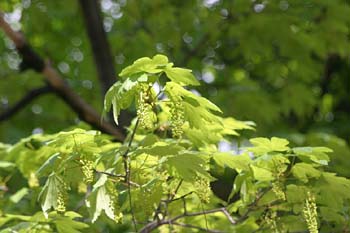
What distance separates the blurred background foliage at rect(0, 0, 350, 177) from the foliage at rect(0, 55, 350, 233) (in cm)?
194

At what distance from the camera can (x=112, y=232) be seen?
A: 12.0 ft

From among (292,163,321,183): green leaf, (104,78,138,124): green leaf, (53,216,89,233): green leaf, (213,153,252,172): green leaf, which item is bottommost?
(53,216,89,233): green leaf

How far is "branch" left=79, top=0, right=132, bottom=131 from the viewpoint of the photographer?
222 inches

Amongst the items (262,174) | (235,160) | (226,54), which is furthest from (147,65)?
(226,54)

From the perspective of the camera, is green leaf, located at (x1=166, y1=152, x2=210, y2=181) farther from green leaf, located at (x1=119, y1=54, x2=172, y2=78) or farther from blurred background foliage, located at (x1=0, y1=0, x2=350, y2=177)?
blurred background foliage, located at (x1=0, y1=0, x2=350, y2=177)

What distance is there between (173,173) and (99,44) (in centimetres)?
331

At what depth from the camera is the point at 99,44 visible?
5754 mm

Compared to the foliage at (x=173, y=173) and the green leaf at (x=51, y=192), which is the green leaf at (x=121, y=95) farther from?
the green leaf at (x=51, y=192)

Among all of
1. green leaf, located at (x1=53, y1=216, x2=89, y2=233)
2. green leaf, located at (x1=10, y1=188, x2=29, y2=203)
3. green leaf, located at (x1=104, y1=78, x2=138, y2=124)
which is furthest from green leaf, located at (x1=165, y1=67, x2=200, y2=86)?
green leaf, located at (x1=10, y1=188, x2=29, y2=203)

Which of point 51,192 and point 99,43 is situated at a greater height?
point 51,192

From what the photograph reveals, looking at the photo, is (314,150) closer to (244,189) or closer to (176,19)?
(244,189)

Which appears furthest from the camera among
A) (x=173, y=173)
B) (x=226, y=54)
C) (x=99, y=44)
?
(x=226, y=54)

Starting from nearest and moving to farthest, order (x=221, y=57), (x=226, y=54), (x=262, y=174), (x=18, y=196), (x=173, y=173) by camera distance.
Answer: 1. (x=173, y=173)
2. (x=262, y=174)
3. (x=18, y=196)
4. (x=226, y=54)
5. (x=221, y=57)

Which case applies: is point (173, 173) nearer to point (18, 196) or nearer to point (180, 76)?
point (180, 76)
